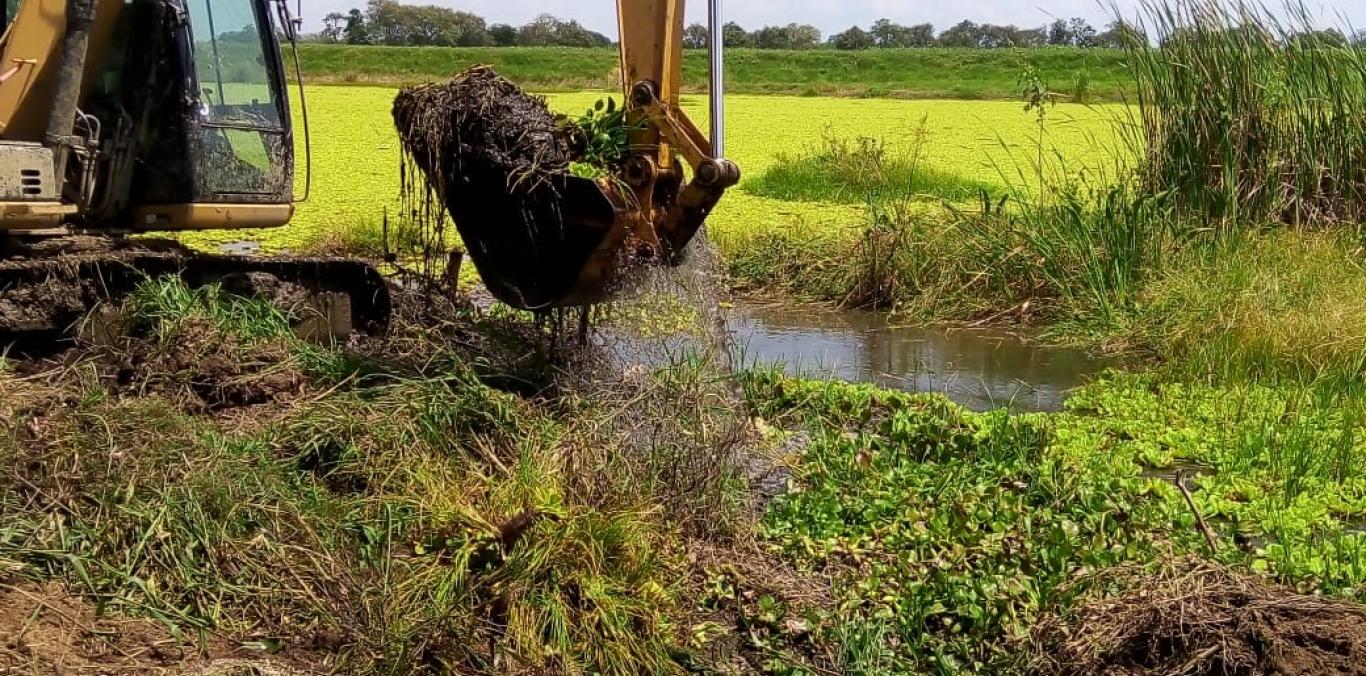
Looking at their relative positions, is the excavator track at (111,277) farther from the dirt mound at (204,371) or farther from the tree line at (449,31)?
the tree line at (449,31)

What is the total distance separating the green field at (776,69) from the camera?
3547cm

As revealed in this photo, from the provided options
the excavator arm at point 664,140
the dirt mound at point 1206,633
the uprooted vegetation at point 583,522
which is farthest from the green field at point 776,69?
the dirt mound at point 1206,633

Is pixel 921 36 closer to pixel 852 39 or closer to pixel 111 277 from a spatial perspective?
pixel 852 39

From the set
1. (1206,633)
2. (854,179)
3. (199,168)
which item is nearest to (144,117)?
(199,168)

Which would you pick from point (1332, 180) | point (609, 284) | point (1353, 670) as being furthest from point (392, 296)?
point (1332, 180)

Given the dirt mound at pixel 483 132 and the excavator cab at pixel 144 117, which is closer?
the dirt mound at pixel 483 132

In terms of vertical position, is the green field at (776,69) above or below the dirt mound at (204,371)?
above

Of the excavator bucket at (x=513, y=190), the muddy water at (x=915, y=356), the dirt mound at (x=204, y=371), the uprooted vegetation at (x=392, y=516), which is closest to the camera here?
the uprooted vegetation at (x=392, y=516)

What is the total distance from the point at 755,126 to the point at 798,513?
649 inches

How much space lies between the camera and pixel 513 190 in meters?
4.55

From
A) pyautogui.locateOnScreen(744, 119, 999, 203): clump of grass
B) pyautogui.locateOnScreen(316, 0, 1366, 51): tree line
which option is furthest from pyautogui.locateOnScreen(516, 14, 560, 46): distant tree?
pyautogui.locateOnScreen(744, 119, 999, 203): clump of grass

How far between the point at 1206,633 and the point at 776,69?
37.2 meters

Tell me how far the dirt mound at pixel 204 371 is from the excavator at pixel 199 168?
1.49ft

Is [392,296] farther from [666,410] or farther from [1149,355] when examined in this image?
[1149,355]
